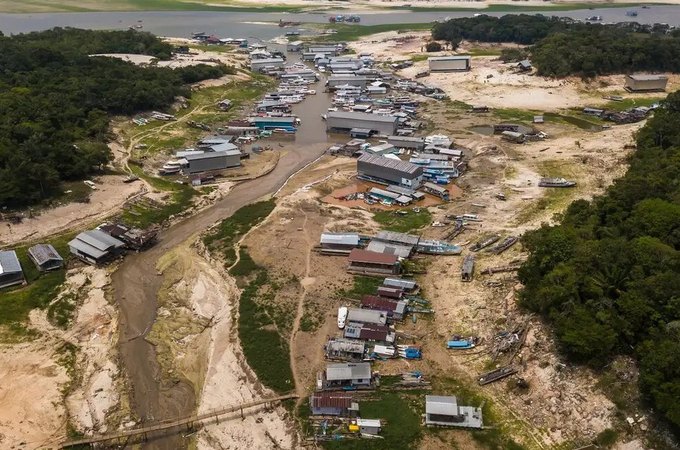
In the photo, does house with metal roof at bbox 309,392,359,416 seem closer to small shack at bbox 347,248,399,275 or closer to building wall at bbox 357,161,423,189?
small shack at bbox 347,248,399,275

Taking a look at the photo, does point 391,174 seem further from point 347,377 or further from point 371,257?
point 347,377

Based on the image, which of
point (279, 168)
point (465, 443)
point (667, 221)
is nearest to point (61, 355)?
point (465, 443)

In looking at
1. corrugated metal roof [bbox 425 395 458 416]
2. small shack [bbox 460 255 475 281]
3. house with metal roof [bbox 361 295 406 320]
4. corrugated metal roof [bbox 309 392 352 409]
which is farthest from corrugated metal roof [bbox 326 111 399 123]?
corrugated metal roof [bbox 309 392 352 409]

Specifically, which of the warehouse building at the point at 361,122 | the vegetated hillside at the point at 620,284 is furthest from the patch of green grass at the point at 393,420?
the warehouse building at the point at 361,122

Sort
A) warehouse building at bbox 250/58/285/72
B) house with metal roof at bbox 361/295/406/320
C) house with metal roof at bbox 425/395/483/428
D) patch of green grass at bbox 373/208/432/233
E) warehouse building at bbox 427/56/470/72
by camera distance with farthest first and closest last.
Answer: warehouse building at bbox 250/58/285/72 → warehouse building at bbox 427/56/470/72 → patch of green grass at bbox 373/208/432/233 → house with metal roof at bbox 361/295/406/320 → house with metal roof at bbox 425/395/483/428

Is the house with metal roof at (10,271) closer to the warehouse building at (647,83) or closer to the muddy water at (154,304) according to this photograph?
the muddy water at (154,304)

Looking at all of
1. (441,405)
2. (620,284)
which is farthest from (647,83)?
(441,405)
